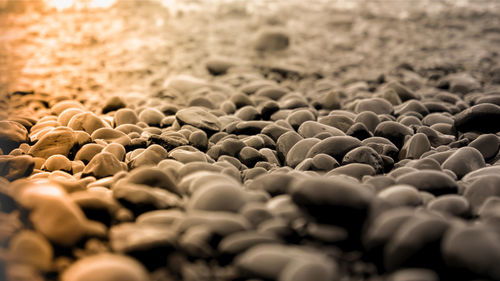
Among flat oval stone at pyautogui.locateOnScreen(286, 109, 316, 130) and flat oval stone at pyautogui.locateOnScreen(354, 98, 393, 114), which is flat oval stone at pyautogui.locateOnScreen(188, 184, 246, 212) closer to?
flat oval stone at pyautogui.locateOnScreen(286, 109, 316, 130)

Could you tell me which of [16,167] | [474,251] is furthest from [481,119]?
[16,167]

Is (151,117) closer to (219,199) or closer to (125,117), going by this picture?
(125,117)

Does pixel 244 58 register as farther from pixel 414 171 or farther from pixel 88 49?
pixel 414 171

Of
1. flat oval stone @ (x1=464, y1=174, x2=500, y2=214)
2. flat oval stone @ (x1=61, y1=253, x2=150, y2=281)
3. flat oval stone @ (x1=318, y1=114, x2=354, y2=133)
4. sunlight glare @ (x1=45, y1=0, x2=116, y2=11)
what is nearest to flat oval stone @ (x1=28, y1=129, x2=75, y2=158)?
flat oval stone @ (x1=61, y1=253, x2=150, y2=281)

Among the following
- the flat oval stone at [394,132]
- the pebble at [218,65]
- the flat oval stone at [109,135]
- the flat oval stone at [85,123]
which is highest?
the pebble at [218,65]

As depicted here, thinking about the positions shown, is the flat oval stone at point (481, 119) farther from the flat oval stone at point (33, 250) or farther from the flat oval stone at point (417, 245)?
the flat oval stone at point (33, 250)

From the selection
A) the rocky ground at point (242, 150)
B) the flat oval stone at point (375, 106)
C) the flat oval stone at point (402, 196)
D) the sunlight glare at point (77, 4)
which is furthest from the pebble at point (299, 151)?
the sunlight glare at point (77, 4)

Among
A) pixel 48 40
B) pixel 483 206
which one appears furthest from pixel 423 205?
pixel 48 40
